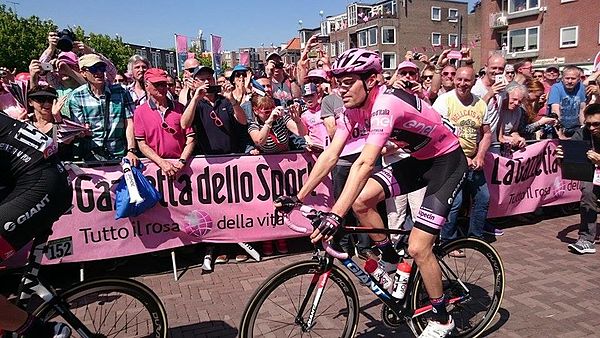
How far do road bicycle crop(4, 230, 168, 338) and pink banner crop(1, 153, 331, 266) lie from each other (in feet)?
5.83

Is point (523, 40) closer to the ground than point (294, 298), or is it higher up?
higher up

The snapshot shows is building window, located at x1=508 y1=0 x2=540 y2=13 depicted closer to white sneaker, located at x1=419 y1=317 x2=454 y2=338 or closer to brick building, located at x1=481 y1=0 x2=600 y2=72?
brick building, located at x1=481 y1=0 x2=600 y2=72

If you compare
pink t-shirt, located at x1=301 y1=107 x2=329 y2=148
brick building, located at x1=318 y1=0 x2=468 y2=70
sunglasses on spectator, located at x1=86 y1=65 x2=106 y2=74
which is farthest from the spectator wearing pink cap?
brick building, located at x1=318 y1=0 x2=468 y2=70

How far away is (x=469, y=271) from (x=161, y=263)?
355 cm

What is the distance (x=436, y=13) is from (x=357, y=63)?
2578 inches

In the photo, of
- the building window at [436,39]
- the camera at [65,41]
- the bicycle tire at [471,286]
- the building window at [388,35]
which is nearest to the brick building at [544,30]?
the building window at [436,39]

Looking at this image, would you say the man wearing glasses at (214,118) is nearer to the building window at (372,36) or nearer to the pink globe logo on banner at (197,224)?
the pink globe logo on banner at (197,224)

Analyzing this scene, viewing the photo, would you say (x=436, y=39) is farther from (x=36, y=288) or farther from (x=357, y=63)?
(x=36, y=288)

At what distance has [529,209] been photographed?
6.59 meters

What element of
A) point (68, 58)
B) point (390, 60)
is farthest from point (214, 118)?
point (390, 60)

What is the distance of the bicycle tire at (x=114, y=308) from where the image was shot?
277cm

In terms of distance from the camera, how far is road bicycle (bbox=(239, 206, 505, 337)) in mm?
2891

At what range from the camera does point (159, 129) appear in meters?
4.95

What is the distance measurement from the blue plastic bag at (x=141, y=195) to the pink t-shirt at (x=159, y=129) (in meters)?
0.37
